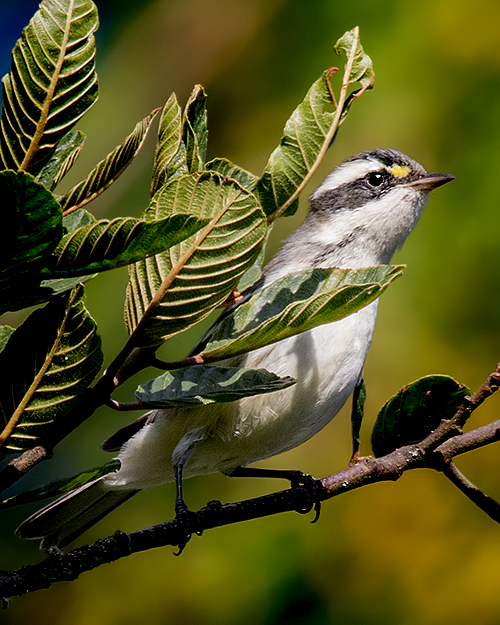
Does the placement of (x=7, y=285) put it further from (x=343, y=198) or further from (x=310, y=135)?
A: (x=343, y=198)

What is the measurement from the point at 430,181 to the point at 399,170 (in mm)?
235

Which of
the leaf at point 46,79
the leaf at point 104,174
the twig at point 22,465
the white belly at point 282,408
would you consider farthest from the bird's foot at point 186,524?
the leaf at point 46,79

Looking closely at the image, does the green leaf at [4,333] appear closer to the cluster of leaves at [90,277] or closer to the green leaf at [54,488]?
the cluster of leaves at [90,277]

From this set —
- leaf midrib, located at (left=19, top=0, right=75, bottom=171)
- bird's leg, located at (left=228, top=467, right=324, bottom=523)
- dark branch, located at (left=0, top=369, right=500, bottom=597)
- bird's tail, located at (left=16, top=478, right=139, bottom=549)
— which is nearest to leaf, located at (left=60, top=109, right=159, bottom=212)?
leaf midrib, located at (left=19, top=0, right=75, bottom=171)

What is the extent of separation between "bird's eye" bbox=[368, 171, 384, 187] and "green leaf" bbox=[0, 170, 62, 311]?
222 centimetres

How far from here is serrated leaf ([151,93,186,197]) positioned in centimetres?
123

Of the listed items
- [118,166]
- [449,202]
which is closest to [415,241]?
[449,202]

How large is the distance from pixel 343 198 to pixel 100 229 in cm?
211

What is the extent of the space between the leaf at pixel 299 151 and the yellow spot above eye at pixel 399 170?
1.60 m

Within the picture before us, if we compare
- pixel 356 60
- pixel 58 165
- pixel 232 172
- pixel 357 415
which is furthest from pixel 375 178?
pixel 58 165

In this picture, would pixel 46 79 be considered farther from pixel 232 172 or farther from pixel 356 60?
pixel 356 60

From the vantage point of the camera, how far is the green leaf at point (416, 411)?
5.52 feet

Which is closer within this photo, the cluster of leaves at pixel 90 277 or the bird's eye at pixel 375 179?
the cluster of leaves at pixel 90 277

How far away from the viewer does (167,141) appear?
1234mm
